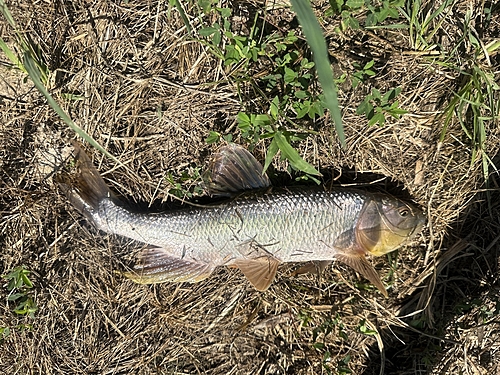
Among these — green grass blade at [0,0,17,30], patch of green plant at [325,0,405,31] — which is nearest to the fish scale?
patch of green plant at [325,0,405,31]

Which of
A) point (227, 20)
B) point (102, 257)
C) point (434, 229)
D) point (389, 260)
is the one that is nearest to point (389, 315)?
point (389, 260)

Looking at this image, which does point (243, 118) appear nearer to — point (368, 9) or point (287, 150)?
point (287, 150)

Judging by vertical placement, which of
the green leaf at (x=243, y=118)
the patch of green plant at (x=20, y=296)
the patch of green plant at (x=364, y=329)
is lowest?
the patch of green plant at (x=364, y=329)

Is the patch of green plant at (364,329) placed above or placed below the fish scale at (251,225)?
below

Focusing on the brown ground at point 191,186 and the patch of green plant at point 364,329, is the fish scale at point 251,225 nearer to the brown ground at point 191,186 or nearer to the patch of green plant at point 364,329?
the brown ground at point 191,186

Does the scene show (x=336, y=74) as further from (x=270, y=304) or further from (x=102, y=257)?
(x=102, y=257)

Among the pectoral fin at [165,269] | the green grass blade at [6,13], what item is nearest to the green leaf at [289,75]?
the pectoral fin at [165,269]
